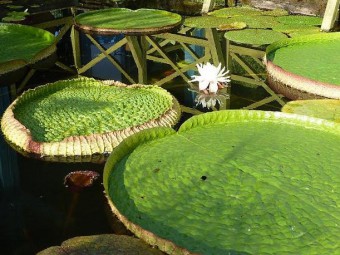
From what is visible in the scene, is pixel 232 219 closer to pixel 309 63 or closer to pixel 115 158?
pixel 115 158

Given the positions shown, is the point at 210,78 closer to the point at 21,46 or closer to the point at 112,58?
the point at 112,58

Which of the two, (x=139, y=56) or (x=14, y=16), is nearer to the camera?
(x=139, y=56)

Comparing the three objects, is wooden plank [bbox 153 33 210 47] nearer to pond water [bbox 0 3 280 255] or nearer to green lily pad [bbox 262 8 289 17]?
green lily pad [bbox 262 8 289 17]

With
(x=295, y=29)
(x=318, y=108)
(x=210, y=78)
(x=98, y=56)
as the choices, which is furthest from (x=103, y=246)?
(x=295, y=29)

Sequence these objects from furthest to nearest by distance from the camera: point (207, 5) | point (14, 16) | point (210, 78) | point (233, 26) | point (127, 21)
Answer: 1. point (207, 5)
2. point (14, 16)
3. point (127, 21)
4. point (233, 26)
5. point (210, 78)

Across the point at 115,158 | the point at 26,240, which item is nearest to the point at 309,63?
the point at 115,158

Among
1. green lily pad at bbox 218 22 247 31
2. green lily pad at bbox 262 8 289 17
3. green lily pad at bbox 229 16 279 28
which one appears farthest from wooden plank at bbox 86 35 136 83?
green lily pad at bbox 262 8 289 17

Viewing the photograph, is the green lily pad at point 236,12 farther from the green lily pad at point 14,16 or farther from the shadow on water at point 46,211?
Result: the shadow on water at point 46,211
